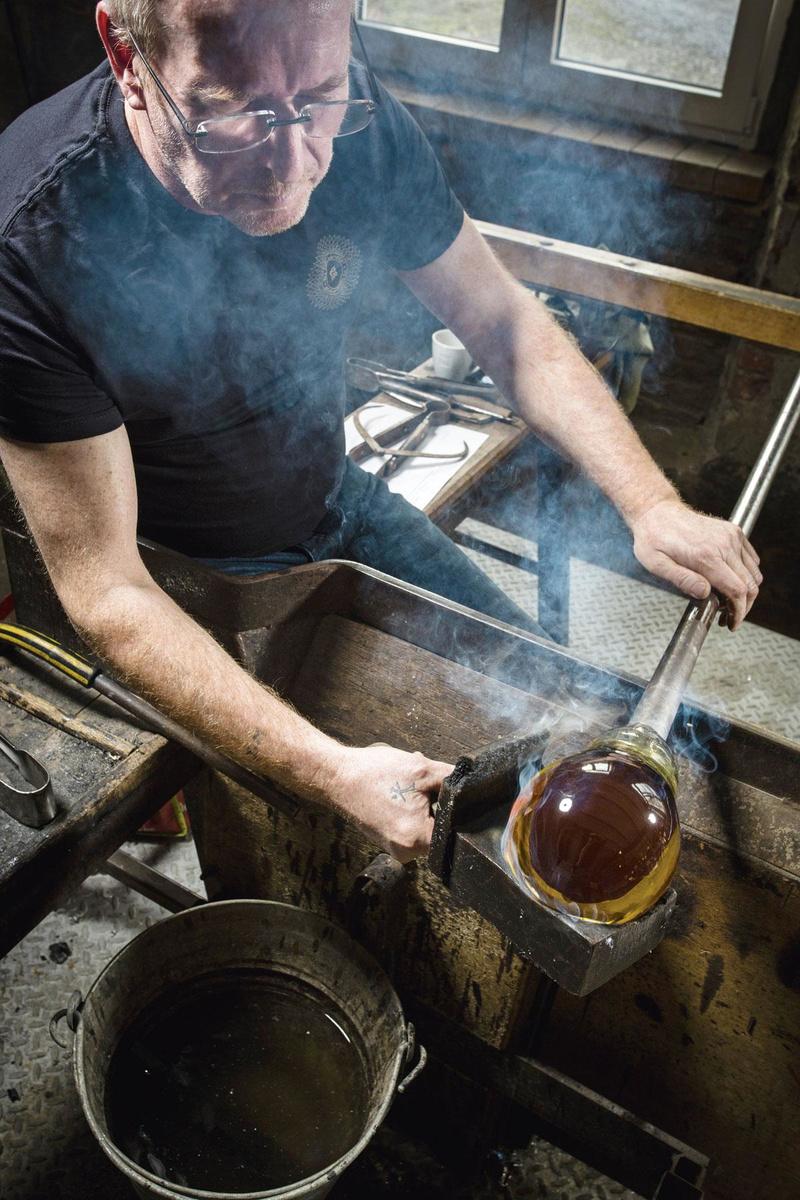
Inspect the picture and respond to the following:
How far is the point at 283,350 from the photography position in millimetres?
1871

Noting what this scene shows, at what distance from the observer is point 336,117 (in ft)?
4.97

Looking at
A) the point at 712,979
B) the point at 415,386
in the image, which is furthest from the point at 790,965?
the point at 415,386

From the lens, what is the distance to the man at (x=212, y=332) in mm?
1395

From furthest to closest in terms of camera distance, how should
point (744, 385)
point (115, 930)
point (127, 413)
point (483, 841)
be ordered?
point (744, 385) → point (115, 930) → point (127, 413) → point (483, 841)

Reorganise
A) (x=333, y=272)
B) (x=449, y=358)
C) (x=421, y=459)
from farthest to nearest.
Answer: (x=449, y=358), (x=421, y=459), (x=333, y=272)

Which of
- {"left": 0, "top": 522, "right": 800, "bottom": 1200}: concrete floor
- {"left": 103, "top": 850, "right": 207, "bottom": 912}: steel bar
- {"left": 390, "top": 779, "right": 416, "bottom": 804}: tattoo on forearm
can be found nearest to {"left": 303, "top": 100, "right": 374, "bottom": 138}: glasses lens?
{"left": 390, "top": 779, "right": 416, "bottom": 804}: tattoo on forearm

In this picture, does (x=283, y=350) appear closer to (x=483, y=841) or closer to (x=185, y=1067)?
(x=483, y=841)

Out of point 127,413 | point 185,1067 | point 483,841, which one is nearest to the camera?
point 483,841

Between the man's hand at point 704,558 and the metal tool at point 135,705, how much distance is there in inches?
30.9

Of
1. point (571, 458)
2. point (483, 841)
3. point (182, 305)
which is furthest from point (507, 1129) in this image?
point (182, 305)

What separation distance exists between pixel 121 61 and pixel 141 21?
12 centimetres

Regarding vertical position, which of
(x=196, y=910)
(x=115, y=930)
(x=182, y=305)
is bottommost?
(x=115, y=930)

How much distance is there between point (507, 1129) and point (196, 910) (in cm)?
87

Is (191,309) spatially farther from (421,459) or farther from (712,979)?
(712,979)
